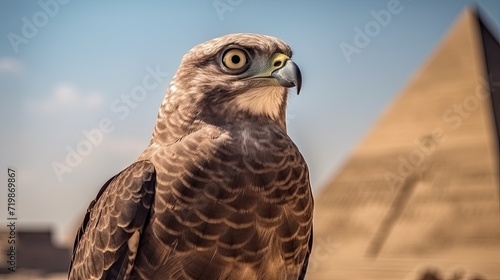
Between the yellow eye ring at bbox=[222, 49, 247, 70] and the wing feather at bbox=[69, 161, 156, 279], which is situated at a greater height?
the yellow eye ring at bbox=[222, 49, 247, 70]

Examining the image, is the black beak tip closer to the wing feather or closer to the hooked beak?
the hooked beak

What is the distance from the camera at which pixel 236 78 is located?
183 centimetres

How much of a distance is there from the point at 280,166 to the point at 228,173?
0.43 feet

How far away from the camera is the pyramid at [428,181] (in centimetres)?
3412

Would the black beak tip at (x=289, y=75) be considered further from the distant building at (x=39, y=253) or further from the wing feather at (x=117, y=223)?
the distant building at (x=39, y=253)

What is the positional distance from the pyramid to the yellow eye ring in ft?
102

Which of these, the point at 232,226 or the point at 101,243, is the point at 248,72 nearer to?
the point at 232,226

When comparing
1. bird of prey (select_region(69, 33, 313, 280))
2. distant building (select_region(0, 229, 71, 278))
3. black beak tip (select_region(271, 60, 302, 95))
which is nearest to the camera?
bird of prey (select_region(69, 33, 313, 280))

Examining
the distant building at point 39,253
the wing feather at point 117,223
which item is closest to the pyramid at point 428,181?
the distant building at point 39,253

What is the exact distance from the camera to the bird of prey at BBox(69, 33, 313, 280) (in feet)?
5.44

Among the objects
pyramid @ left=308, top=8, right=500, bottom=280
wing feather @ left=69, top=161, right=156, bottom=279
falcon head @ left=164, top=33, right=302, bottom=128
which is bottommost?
pyramid @ left=308, top=8, right=500, bottom=280

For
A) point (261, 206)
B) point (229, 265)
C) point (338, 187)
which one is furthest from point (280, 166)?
point (338, 187)

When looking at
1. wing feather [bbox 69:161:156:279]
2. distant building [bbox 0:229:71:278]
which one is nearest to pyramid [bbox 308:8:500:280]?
distant building [bbox 0:229:71:278]

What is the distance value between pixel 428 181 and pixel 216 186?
119 feet
